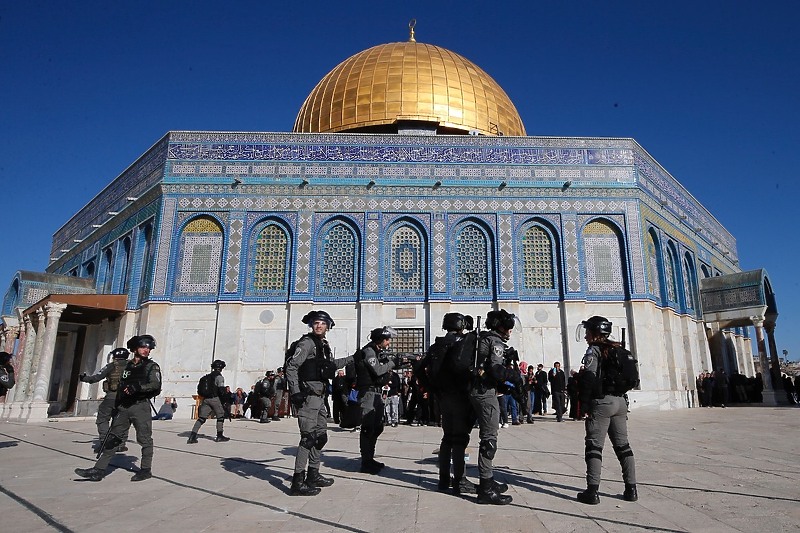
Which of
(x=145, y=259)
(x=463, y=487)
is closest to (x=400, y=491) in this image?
(x=463, y=487)

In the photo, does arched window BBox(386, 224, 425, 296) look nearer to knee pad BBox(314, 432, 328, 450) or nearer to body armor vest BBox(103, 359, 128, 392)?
body armor vest BBox(103, 359, 128, 392)

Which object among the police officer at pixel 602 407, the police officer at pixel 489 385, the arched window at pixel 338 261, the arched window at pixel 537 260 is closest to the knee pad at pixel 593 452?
the police officer at pixel 602 407

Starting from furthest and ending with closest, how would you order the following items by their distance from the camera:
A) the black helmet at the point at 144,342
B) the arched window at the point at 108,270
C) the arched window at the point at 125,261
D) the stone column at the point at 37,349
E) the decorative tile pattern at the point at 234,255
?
the arched window at the point at 108,270
the arched window at the point at 125,261
the decorative tile pattern at the point at 234,255
the stone column at the point at 37,349
the black helmet at the point at 144,342

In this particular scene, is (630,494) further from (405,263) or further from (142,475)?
(405,263)

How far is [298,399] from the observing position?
505cm

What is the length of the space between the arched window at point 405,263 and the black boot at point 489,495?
45.4 ft

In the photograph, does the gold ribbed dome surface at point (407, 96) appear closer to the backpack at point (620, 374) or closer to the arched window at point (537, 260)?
the arched window at point (537, 260)

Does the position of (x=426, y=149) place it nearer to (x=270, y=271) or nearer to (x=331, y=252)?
(x=331, y=252)

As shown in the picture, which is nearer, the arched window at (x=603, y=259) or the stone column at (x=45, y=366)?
the stone column at (x=45, y=366)

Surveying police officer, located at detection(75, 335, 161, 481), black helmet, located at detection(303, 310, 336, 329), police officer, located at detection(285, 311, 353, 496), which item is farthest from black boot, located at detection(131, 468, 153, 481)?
black helmet, located at detection(303, 310, 336, 329)

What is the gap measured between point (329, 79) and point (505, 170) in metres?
10.8

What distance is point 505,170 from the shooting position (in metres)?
19.5

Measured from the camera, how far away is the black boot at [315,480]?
493 centimetres

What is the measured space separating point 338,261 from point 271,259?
2264 mm
